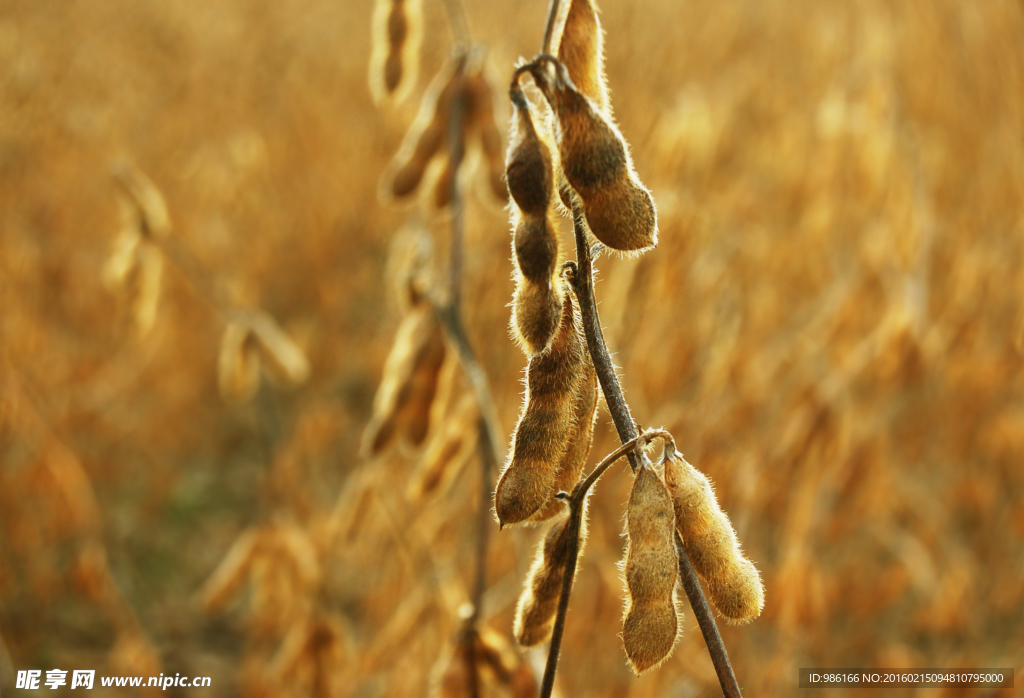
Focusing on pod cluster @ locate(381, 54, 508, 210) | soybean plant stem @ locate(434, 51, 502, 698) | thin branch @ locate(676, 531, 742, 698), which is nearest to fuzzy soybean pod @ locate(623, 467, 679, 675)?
thin branch @ locate(676, 531, 742, 698)

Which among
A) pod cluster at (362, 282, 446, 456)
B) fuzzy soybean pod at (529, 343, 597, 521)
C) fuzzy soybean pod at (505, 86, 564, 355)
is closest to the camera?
fuzzy soybean pod at (505, 86, 564, 355)

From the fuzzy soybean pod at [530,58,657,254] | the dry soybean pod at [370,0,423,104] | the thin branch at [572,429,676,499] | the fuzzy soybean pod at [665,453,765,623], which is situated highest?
the dry soybean pod at [370,0,423,104]

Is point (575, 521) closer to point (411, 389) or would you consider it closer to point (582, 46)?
point (582, 46)

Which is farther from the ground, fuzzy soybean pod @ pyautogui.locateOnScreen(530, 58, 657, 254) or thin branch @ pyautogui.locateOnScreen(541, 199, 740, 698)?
fuzzy soybean pod @ pyautogui.locateOnScreen(530, 58, 657, 254)

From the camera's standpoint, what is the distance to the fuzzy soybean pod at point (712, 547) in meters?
0.60

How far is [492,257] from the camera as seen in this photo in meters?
1.90

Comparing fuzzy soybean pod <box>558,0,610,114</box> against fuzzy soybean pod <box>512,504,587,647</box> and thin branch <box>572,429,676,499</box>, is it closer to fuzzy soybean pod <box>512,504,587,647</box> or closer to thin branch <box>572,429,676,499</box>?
thin branch <box>572,429,676,499</box>

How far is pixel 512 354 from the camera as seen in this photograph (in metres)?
2.10

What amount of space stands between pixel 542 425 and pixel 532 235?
0.16 meters

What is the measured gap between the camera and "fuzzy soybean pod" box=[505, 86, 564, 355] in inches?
20.7

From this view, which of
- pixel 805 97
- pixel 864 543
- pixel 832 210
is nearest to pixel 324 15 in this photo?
pixel 805 97

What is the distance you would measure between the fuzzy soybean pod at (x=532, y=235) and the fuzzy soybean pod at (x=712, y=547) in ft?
0.54

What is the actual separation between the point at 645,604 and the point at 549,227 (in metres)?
0.29

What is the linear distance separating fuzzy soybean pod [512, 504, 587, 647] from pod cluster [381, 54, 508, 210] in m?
0.66
